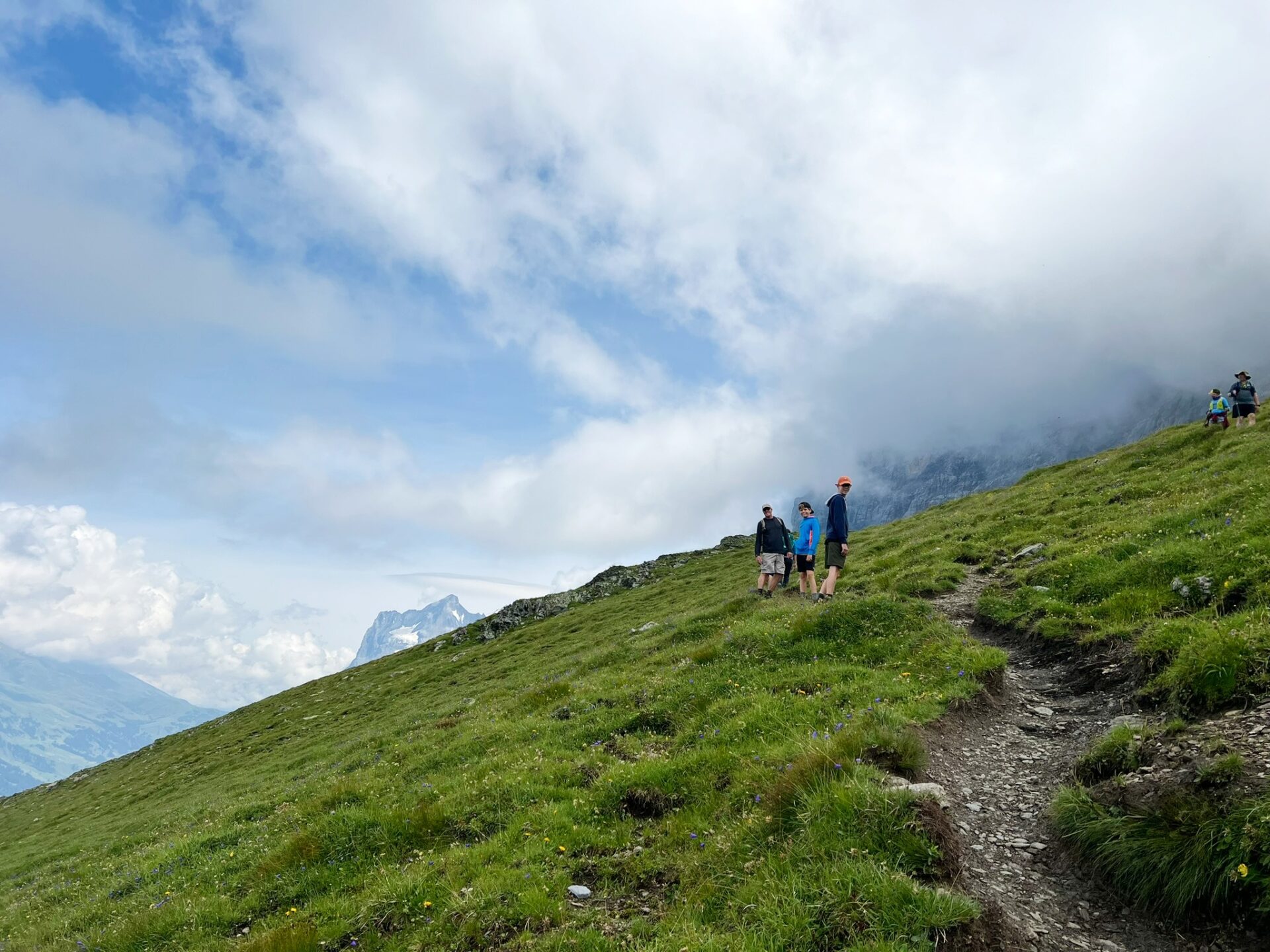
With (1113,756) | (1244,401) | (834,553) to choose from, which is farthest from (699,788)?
(1244,401)

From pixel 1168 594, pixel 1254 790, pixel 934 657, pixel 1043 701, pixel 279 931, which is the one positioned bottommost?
pixel 279 931

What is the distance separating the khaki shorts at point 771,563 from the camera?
2625 cm

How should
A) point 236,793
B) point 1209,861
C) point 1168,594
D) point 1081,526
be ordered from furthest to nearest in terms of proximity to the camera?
point 236,793 → point 1081,526 → point 1168,594 → point 1209,861

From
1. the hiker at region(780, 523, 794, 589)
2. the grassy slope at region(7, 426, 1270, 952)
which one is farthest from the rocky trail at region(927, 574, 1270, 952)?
the hiker at region(780, 523, 794, 589)

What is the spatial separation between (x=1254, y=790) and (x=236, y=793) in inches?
1358

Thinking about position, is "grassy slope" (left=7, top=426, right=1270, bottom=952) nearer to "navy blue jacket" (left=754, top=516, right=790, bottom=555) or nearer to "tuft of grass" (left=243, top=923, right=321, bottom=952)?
"tuft of grass" (left=243, top=923, right=321, bottom=952)

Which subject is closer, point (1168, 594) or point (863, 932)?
point (863, 932)

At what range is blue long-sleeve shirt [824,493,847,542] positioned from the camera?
21469mm

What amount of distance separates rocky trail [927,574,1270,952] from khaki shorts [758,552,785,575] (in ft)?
37.2

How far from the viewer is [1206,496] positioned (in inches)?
758

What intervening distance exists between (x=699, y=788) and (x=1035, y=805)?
4.93 metres

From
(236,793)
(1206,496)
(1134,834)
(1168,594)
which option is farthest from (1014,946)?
(236,793)

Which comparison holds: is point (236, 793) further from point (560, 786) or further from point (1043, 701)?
point (1043, 701)

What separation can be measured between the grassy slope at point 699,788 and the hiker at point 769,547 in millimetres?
1511
